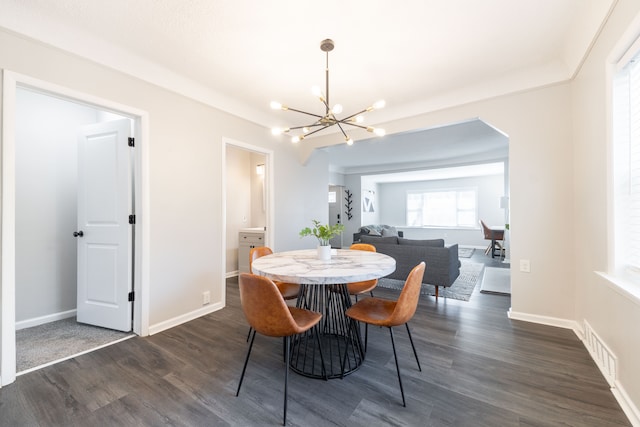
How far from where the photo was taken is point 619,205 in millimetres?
1678

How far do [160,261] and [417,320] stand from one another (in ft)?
8.64

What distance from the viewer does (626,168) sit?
1638 mm

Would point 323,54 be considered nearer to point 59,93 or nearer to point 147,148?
point 147,148

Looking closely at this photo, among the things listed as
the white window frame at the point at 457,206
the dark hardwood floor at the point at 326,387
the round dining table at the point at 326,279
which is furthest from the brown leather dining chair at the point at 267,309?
the white window frame at the point at 457,206

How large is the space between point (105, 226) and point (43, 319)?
1.21 meters

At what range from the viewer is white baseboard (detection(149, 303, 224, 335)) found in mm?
2509

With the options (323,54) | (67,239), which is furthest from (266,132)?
(67,239)

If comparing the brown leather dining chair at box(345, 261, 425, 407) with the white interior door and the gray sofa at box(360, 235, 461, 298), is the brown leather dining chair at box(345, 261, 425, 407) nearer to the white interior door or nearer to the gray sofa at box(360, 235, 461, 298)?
the gray sofa at box(360, 235, 461, 298)

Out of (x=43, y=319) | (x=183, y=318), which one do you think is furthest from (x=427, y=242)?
(x=43, y=319)

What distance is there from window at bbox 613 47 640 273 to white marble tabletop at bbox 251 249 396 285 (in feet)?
4.59

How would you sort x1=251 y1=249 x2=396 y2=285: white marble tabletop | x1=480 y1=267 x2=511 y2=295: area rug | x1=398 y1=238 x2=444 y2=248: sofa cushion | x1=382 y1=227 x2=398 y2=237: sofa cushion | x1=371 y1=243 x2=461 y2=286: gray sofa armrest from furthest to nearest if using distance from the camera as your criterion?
x1=382 y1=227 x2=398 y2=237: sofa cushion
x1=480 y1=267 x2=511 y2=295: area rug
x1=398 y1=238 x2=444 y2=248: sofa cushion
x1=371 y1=243 x2=461 y2=286: gray sofa armrest
x1=251 y1=249 x2=396 y2=285: white marble tabletop

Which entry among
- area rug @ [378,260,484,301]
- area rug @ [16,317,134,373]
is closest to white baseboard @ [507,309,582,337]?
area rug @ [378,260,484,301]

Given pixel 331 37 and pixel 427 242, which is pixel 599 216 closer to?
pixel 427 242

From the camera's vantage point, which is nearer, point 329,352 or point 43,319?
point 329,352
